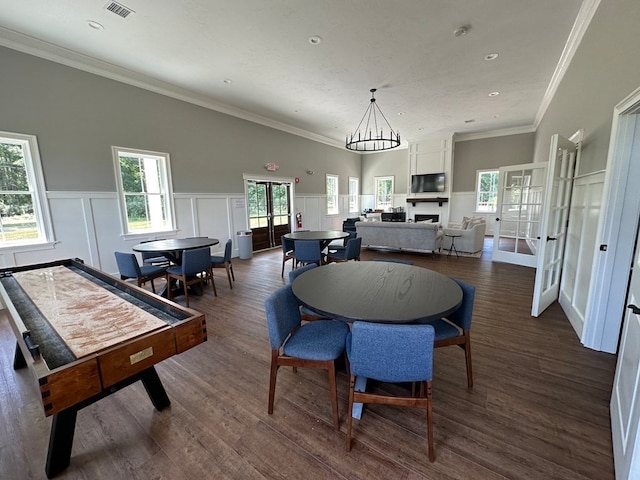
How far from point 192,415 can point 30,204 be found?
4.07m

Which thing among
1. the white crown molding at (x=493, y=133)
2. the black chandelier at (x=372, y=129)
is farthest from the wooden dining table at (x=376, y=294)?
the white crown molding at (x=493, y=133)

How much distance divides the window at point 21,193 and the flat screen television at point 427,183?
942 centimetres

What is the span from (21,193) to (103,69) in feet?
7.11

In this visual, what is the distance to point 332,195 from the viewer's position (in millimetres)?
9805

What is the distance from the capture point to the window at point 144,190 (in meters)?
4.54

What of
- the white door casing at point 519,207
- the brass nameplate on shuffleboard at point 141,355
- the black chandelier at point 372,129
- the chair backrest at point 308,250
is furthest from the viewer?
the black chandelier at point 372,129

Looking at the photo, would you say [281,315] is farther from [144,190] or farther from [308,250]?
[144,190]

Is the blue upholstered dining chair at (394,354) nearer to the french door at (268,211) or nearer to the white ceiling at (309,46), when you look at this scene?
the white ceiling at (309,46)

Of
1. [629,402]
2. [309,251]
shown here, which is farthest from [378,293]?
[309,251]

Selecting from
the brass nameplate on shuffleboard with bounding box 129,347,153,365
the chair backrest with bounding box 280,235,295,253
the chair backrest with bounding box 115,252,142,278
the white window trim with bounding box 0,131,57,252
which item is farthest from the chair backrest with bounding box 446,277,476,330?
the white window trim with bounding box 0,131,57,252

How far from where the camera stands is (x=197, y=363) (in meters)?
2.29

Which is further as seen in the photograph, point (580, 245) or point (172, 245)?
point (172, 245)

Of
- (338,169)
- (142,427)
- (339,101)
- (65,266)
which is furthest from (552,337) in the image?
(338,169)

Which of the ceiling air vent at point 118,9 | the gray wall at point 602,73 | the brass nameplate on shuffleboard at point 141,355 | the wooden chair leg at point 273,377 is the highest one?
the ceiling air vent at point 118,9
